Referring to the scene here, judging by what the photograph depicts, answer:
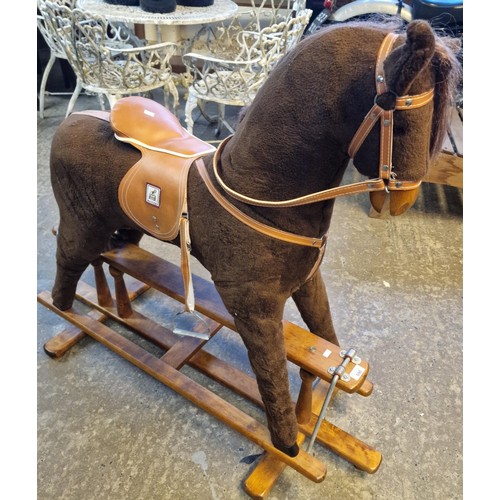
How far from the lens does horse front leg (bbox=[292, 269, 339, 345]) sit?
1263 millimetres

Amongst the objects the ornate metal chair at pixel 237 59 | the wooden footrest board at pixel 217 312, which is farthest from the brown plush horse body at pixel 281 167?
the ornate metal chair at pixel 237 59

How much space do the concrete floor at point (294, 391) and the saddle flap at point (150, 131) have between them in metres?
0.84

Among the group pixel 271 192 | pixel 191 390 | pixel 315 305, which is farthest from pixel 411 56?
pixel 191 390

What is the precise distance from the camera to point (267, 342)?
1028 millimetres

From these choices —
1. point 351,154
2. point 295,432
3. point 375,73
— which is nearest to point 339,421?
point 295,432

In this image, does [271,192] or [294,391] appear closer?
[271,192]

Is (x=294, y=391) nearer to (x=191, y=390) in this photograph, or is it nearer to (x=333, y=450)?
(x=333, y=450)

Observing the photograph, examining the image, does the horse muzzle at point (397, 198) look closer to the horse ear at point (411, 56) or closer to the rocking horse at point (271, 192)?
the rocking horse at point (271, 192)

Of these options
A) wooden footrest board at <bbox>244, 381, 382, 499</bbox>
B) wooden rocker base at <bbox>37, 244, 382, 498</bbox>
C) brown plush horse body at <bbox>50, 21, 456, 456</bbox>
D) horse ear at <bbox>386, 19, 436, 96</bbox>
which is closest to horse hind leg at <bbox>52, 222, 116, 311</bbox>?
brown plush horse body at <bbox>50, 21, 456, 456</bbox>

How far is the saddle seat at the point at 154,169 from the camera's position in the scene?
106 centimetres

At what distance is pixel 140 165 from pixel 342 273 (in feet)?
4.05

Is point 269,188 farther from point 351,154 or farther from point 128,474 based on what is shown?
point 128,474

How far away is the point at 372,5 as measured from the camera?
9.87ft

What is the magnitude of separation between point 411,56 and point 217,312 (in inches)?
37.3
